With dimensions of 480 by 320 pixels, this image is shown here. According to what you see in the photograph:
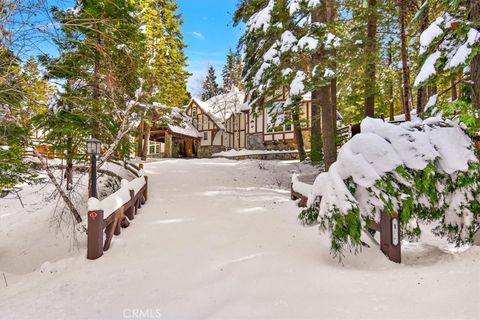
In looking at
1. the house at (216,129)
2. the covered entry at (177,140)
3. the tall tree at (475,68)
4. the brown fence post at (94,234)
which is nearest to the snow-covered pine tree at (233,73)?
the house at (216,129)

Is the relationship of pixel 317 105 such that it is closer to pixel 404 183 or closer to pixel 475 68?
pixel 475 68

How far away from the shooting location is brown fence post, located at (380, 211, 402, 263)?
4.12m

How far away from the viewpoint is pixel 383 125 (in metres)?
4.51

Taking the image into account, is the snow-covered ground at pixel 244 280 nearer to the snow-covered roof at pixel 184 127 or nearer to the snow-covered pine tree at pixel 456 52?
the snow-covered pine tree at pixel 456 52

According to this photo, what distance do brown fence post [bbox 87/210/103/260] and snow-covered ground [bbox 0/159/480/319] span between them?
18 centimetres

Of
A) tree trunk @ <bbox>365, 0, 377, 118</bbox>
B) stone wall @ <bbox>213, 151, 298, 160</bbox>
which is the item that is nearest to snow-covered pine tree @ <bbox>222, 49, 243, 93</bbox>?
stone wall @ <bbox>213, 151, 298, 160</bbox>

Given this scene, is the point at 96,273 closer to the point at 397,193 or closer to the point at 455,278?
the point at 397,193

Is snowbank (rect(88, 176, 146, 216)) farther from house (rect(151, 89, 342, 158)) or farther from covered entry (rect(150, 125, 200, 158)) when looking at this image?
house (rect(151, 89, 342, 158))

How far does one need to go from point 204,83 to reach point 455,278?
47.7 meters

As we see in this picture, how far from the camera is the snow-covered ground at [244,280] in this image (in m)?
3.11

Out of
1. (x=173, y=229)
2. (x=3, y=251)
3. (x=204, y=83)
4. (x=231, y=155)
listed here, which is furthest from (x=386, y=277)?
(x=204, y=83)

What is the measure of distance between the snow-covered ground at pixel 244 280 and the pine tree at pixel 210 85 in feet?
144

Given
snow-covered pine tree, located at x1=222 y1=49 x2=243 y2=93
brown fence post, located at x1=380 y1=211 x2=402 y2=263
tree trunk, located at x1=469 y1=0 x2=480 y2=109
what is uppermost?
snow-covered pine tree, located at x1=222 y1=49 x2=243 y2=93

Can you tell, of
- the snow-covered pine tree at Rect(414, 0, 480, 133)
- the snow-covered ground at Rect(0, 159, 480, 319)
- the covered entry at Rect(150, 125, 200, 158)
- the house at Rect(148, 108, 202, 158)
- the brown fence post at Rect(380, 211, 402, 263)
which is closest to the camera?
the snow-covered ground at Rect(0, 159, 480, 319)
